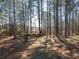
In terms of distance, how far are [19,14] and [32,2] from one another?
6851 mm

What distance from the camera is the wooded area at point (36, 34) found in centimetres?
1411

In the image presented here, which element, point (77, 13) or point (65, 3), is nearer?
point (65, 3)

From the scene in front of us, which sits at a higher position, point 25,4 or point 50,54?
point 25,4

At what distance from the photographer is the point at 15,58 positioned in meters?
13.1

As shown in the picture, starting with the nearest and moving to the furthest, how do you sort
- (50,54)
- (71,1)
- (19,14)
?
(50,54) → (71,1) → (19,14)

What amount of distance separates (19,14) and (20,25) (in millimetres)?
2138

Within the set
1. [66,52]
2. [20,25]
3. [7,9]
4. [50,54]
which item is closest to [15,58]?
Answer: [50,54]

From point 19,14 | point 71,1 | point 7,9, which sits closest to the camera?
point 71,1

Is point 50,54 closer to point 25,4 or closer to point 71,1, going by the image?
point 71,1

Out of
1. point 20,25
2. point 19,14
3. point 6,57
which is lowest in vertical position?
point 6,57

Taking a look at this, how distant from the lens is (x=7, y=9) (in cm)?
3092

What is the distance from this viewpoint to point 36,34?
24.9m

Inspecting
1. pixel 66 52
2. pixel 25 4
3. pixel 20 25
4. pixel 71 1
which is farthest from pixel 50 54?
pixel 20 25

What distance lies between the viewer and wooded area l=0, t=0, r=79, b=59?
14.1 metres
